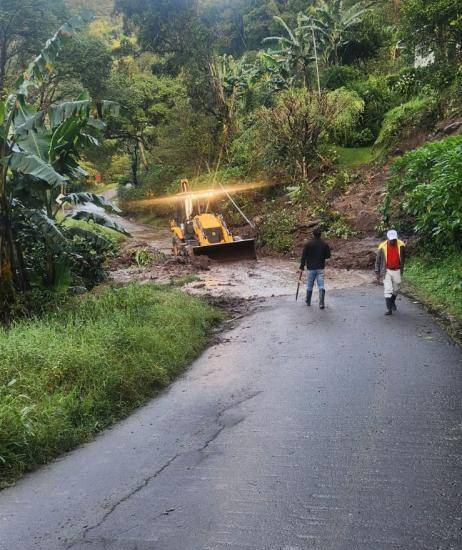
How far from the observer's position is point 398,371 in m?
7.88

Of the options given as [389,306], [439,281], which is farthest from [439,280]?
[389,306]

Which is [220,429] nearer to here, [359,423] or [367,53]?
[359,423]

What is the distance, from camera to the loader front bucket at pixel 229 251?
19.5 meters

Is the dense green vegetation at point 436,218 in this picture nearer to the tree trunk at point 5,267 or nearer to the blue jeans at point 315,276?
the blue jeans at point 315,276

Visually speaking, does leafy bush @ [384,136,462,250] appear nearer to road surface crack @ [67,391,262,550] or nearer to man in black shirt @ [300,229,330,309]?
man in black shirt @ [300,229,330,309]

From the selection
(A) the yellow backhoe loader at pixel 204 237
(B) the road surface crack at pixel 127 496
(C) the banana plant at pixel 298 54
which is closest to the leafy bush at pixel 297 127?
(A) the yellow backhoe loader at pixel 204 237

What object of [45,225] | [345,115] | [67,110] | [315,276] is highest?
[345,115]

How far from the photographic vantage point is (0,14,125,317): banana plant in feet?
35.1

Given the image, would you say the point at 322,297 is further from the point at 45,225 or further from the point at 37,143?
the point at 37,143

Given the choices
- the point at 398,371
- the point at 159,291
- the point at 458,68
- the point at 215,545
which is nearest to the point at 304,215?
the point at 458,68

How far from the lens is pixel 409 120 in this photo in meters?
23.0

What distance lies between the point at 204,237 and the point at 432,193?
972 cm

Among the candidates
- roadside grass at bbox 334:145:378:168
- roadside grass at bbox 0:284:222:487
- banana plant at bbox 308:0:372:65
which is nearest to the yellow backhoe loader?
roadside grass at bbox 334:145:378:168

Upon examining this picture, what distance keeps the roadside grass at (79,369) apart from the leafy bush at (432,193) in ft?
19.7
